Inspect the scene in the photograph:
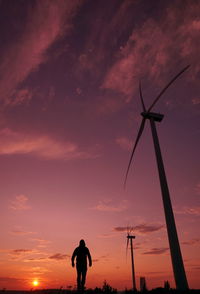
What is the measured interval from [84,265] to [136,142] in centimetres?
1934

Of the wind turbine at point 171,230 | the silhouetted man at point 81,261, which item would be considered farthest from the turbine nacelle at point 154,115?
the silhouetted man at point 81,261

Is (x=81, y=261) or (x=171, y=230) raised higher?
(x=171, y=230)

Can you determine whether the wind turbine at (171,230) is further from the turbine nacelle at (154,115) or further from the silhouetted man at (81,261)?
the silhouetted man at (81,261)

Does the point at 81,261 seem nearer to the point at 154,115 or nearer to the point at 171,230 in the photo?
the point at 171,230

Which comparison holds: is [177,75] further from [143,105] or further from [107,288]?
[107,288]

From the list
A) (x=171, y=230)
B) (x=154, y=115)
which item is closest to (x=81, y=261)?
(x=171, y=230)

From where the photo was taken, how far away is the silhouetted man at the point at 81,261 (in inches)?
637

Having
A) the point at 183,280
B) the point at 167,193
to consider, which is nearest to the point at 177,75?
the point at 167,193

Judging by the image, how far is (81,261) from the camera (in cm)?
1633

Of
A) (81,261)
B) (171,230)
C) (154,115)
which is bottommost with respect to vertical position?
(81,261)

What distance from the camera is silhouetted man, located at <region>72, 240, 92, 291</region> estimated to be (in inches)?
637

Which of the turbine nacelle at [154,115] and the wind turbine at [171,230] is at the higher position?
the turbine nacelle at [154,115]

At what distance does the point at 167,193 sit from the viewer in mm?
20750

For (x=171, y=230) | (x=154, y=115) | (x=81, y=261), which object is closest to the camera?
(x=81, y=261)
